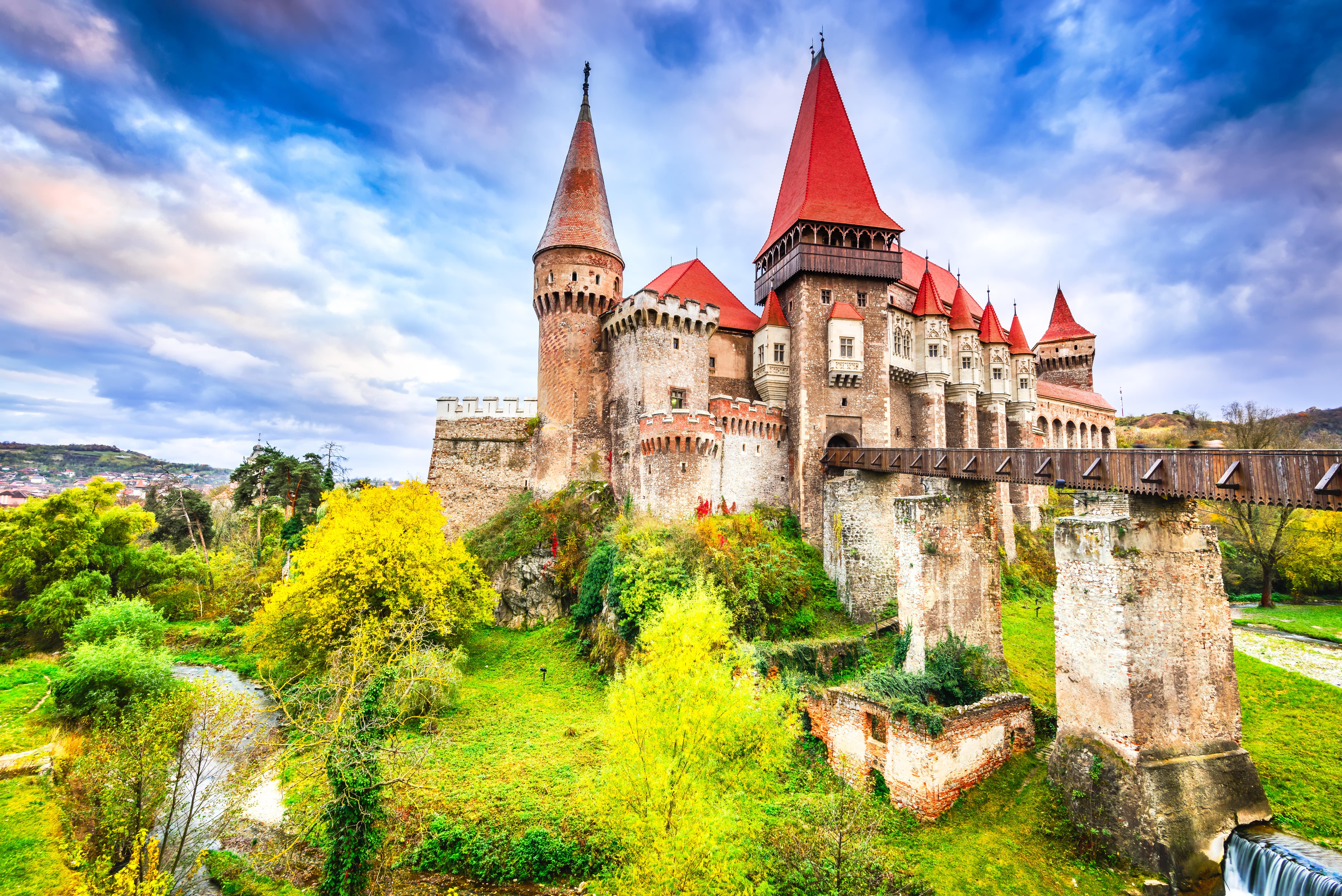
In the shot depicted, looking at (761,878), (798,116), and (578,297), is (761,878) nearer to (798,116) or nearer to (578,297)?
(578,297)

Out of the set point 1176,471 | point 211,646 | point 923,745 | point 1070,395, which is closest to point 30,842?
point 211,646

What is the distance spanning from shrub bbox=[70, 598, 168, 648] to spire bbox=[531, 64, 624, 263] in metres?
23.7

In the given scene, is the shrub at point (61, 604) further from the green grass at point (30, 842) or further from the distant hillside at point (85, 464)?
the distant hillside at point (85, 464)

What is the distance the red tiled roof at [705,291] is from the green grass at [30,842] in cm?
2599

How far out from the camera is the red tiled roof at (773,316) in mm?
27547

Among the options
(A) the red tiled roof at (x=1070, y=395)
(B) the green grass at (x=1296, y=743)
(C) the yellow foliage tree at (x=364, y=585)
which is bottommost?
(B) the green grass at (x=1296, y=743)

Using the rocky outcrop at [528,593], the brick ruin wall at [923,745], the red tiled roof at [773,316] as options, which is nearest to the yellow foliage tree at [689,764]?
the brick ruin wall at [923,745]

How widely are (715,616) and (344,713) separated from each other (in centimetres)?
903

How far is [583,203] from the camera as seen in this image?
2858cm

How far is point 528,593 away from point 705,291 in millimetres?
17531

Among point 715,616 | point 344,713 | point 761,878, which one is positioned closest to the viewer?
point 761,878

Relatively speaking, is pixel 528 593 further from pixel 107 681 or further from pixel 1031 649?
pixel 1031 649

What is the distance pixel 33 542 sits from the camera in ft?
85.1

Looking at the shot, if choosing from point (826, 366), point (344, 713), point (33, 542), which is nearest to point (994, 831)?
point (344, 713)
